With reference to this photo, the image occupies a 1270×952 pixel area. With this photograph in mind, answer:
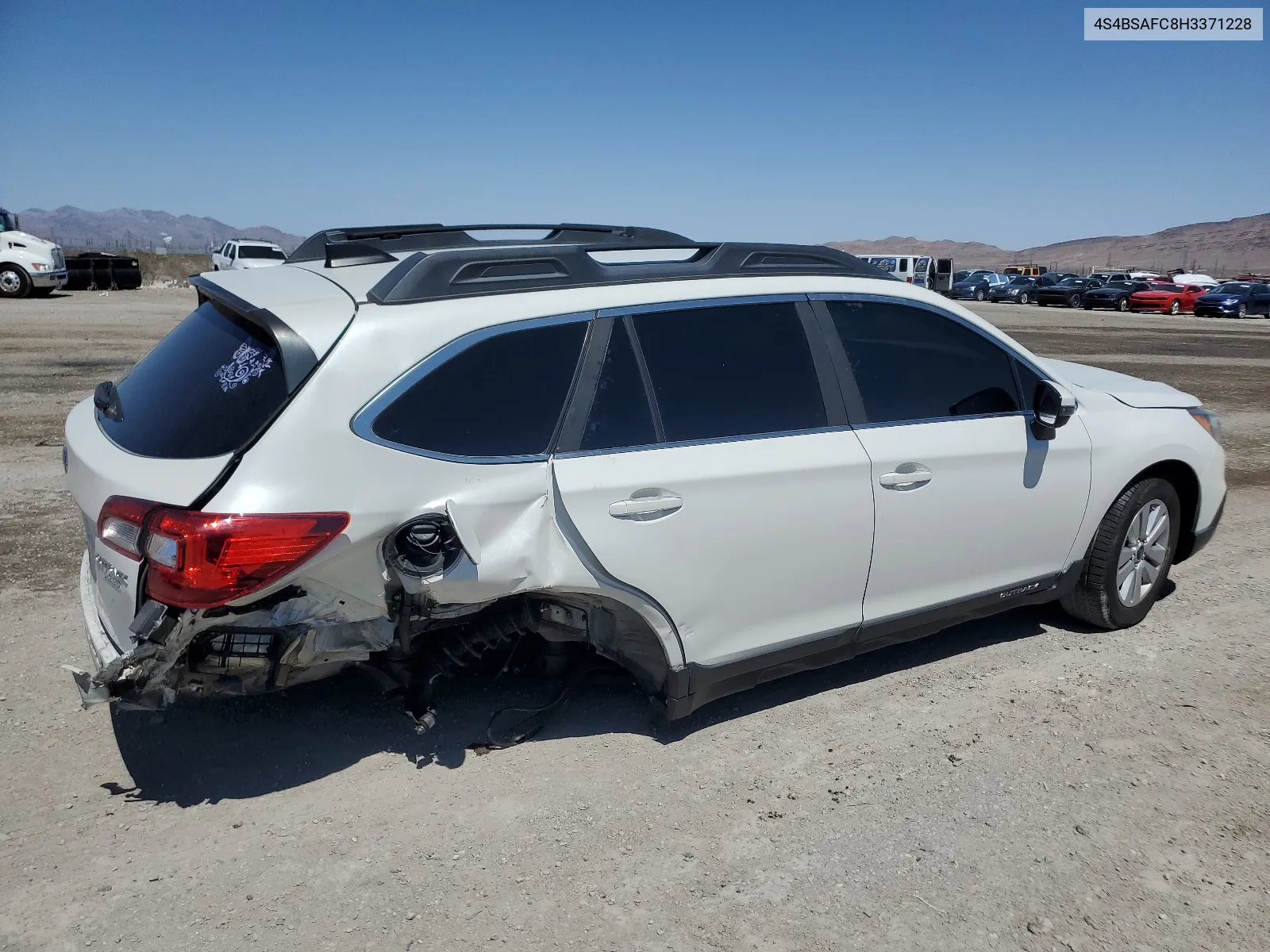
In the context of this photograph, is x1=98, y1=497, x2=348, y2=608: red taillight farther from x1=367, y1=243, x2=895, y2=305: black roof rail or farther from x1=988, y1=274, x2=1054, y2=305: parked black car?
x1=988, y1=274, x2=1054, y2=305: parked black car

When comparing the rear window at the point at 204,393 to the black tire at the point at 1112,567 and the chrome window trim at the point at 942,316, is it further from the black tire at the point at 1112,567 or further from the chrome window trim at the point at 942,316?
the black tire at the point at 1112,567

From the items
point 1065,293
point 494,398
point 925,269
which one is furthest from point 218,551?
point 1065,293

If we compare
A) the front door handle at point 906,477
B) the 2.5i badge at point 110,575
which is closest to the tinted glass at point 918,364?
the front door handle at point 906,477

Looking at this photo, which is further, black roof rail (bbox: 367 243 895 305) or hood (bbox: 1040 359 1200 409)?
hood (bbox: 1040 359 1200 409)

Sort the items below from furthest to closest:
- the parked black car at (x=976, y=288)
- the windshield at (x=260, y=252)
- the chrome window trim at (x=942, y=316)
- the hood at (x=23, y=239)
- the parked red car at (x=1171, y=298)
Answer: the parked black car at (x=976, y=288) → the parked red car at (x=1171, y=298) → the windshield at (x=260, y=252) → the hood at (x=23, y=239) → the chrome window trim at (x=942, y=316)

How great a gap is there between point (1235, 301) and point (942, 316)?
42624 mm

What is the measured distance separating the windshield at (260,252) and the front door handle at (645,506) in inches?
1220

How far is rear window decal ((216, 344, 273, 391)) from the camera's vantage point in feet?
10.1

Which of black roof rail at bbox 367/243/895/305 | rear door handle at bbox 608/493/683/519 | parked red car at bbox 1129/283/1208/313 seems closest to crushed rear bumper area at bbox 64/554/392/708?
rear door handle at bbox 608/493/683/519

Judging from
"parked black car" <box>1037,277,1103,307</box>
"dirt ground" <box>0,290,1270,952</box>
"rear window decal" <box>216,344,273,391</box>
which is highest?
"parked black car" <box>1037,277,1103,307</box>

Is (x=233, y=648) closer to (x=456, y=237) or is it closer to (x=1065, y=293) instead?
(x=456, y=237)

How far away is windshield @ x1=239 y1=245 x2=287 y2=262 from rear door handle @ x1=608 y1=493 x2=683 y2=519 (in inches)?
1220

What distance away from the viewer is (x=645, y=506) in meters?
3.37

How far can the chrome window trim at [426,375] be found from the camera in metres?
3.04
